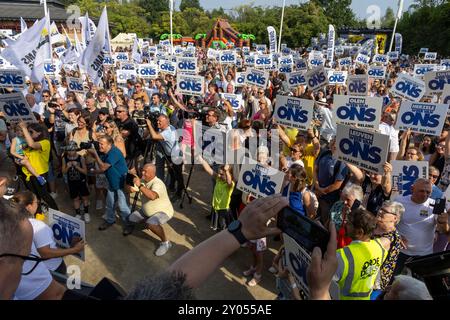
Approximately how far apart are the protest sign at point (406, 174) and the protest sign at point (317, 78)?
4.38 metres

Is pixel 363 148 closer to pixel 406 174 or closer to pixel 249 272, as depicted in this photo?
pixel 406 174

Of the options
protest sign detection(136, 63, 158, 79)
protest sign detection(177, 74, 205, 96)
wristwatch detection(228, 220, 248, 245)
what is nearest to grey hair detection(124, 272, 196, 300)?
wristwatch detection(228, 220, 248, 245)

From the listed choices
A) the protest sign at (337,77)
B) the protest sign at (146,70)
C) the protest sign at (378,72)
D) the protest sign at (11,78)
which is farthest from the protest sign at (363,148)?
the protest sign at (378,72)

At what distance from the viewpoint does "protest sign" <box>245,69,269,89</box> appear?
9.50 meters

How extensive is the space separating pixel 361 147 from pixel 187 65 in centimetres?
761

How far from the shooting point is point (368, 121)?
5.82 meters

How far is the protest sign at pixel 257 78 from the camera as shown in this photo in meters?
9.50

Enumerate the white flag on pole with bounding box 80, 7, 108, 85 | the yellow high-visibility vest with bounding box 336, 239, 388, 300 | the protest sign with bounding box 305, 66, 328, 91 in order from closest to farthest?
the yellow high-visibility vest with bounding box 336, 239, 388, 300, the protest sign with bounding box 305, 66, 328, 91, the white flag on pole with bounding box 80, 7, 108, 85

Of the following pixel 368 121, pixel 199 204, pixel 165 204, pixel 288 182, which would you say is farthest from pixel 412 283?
pixel 199 204

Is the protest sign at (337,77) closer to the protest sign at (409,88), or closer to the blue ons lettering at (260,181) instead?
the protest sign at (409,88)

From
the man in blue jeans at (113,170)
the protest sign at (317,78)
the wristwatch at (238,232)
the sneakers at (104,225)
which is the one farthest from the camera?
the protest sign at (317,78)

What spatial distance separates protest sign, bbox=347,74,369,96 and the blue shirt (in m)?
6.45

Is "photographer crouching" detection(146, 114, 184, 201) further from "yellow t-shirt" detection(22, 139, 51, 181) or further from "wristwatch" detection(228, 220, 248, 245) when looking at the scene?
"wristwatch" detection(228, 220, 248, 245)
